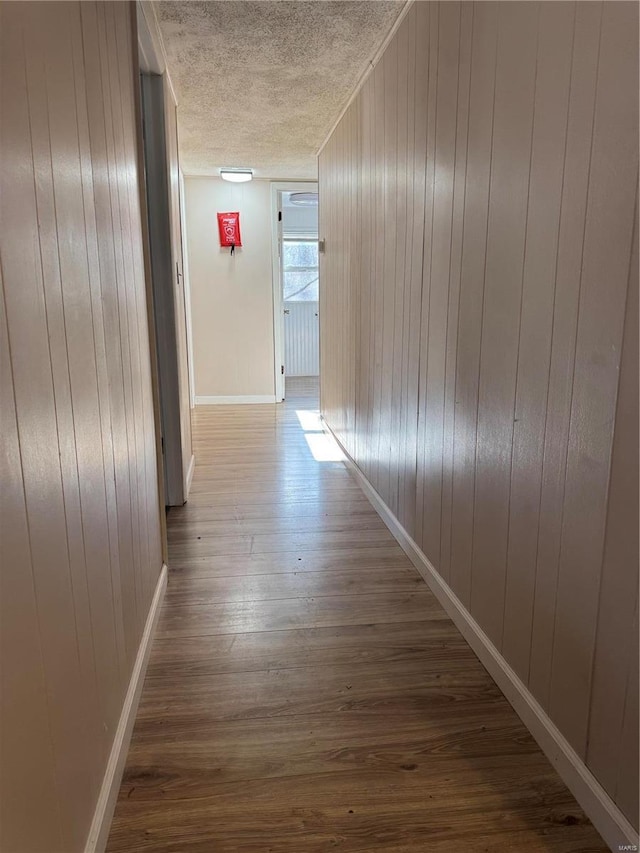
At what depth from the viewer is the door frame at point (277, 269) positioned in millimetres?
6039

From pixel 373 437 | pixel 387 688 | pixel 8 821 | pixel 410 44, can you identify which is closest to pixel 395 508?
pixel 373 437

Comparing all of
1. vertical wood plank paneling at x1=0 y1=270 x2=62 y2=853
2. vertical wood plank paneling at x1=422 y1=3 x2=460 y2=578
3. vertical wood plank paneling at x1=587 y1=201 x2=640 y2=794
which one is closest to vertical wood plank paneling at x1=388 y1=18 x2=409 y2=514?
vertical wood plank paneling at x1=422 y1=3 x2=460 y2=578

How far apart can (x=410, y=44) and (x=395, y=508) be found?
1983 mm

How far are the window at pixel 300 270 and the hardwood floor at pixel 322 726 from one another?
19.8ft

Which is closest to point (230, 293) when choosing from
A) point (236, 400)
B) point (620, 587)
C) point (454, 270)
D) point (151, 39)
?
point (236, 400)

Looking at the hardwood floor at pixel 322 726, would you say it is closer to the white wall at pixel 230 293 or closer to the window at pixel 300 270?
the white wall at pixel 230 293

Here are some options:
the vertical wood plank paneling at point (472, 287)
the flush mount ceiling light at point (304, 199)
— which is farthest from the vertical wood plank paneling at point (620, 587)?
the flush mount ceiling light at point (304, 199)

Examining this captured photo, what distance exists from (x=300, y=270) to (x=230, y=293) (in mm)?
2310

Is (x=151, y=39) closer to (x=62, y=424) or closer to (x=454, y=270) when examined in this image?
(x=454, y=270)

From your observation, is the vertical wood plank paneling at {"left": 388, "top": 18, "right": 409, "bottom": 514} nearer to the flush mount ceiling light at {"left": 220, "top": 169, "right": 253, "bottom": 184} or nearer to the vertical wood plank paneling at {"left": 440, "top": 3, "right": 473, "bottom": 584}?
the vertical wood plank paneling at {"left": 440, "top": 3, "right": 473, "bottom": 584}

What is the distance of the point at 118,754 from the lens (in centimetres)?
135

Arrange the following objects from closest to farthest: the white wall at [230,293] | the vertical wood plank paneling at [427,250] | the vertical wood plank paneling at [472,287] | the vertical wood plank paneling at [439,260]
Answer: the vertical wood plank paneling at [472,287]
the vertical wood plank paneling at [439,260]
the vertical wood plank paneling at [427,250]
the white wall at [230,293]

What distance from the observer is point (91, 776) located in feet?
3.76

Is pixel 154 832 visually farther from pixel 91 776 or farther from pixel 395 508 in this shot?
pixel 395 508
